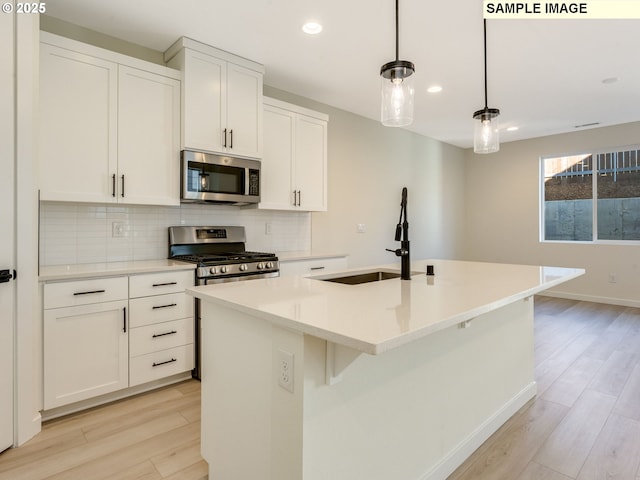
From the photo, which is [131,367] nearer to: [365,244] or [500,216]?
[365,244]

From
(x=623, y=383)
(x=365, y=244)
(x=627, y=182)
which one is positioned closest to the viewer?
(x=623, y=383)

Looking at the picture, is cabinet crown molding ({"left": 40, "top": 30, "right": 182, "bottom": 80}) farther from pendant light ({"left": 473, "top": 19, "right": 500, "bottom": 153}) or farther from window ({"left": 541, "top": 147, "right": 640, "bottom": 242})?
window ({"left": 541, "top": 147, "right": 640, "bottom": 242})

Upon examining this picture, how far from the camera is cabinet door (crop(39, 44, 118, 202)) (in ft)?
7.57

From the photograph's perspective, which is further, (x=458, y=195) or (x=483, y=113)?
(x=458, y=195)

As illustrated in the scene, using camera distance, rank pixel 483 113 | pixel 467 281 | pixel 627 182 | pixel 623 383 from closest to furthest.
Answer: pixel 467 281 → pixel 483 113 → pixel 623 383 → pixel 627 182

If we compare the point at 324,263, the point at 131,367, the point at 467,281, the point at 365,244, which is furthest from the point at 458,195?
the point at 131,367

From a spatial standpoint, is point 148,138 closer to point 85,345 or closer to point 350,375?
point 85,345

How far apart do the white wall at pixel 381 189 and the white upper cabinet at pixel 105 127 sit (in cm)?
137

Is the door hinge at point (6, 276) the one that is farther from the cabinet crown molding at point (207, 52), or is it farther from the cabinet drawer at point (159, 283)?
the cabinet crown molding at point (207, 52)

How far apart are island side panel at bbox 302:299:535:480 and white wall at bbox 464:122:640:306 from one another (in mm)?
4202

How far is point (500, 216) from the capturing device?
6457 millimetres

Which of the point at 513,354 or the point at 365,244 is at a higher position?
the point at 365,244

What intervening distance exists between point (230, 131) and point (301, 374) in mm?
2466

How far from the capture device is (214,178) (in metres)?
3.02
